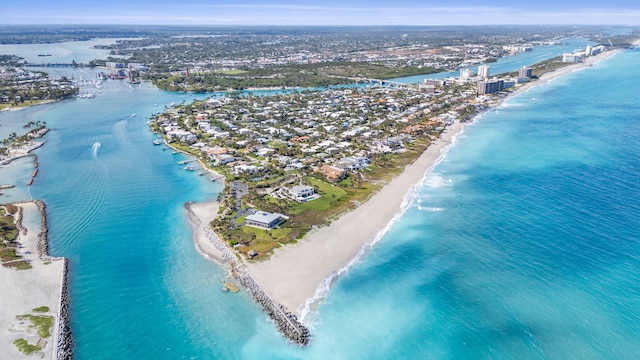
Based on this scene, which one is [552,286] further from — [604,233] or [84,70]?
[84,70]

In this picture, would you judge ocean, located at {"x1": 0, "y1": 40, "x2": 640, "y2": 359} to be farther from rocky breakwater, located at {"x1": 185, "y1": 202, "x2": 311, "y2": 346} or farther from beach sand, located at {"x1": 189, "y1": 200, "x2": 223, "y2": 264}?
beach sand, located at {"x1": 189, "y1": 200, "x2": 223, "y2": 264}

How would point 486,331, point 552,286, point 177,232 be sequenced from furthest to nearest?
point 177,232 → point 552,286 → point 486,331

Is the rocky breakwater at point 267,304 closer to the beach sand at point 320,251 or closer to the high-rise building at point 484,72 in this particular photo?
the beach sand at point 320,251

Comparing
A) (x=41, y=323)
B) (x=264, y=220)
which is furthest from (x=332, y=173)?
(x=41, y=323)

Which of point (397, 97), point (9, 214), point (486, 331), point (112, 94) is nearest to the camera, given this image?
point (486, 331)

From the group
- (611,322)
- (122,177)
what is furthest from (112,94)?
(611,322)

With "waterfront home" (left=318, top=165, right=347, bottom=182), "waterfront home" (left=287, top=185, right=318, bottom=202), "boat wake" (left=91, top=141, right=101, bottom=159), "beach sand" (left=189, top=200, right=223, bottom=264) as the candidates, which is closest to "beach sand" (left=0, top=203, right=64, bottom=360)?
"beach sand" (left=189, top=200, right=223, bottom=264)

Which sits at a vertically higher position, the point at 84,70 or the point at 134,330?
the point at 84,70
